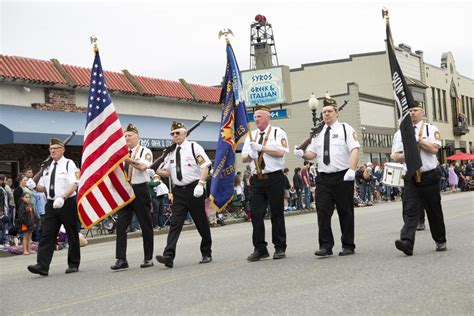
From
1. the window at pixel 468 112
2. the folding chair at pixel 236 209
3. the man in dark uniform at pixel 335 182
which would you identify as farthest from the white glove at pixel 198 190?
the window at pixel 468 112

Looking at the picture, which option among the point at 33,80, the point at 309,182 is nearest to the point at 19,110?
the point at 33,80

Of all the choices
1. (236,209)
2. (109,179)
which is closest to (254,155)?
(109,179)

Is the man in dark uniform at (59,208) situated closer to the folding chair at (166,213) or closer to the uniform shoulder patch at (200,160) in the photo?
the uniform shoulder patch at (200,160)

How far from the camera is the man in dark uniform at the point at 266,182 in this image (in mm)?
11062

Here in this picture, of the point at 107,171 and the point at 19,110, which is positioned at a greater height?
the point at 19,110

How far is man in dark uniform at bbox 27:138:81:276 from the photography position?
37.7ft

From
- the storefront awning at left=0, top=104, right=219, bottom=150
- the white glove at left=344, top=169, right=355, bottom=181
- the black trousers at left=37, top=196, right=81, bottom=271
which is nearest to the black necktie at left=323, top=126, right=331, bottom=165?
the white glove at left=344, top=169, right=355, bottom=181

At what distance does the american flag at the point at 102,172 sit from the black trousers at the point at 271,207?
1.80 m

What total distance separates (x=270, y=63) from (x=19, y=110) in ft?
98.3

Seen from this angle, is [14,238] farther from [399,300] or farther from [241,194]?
[399,300]

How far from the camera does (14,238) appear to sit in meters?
19.4

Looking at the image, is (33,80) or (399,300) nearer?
(399,300)

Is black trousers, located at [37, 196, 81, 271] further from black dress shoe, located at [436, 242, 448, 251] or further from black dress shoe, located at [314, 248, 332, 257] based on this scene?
black dress shoe, located at [436, 242, 448, 251]

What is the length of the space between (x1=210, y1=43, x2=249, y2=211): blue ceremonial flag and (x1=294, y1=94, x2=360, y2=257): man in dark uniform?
1599mm
